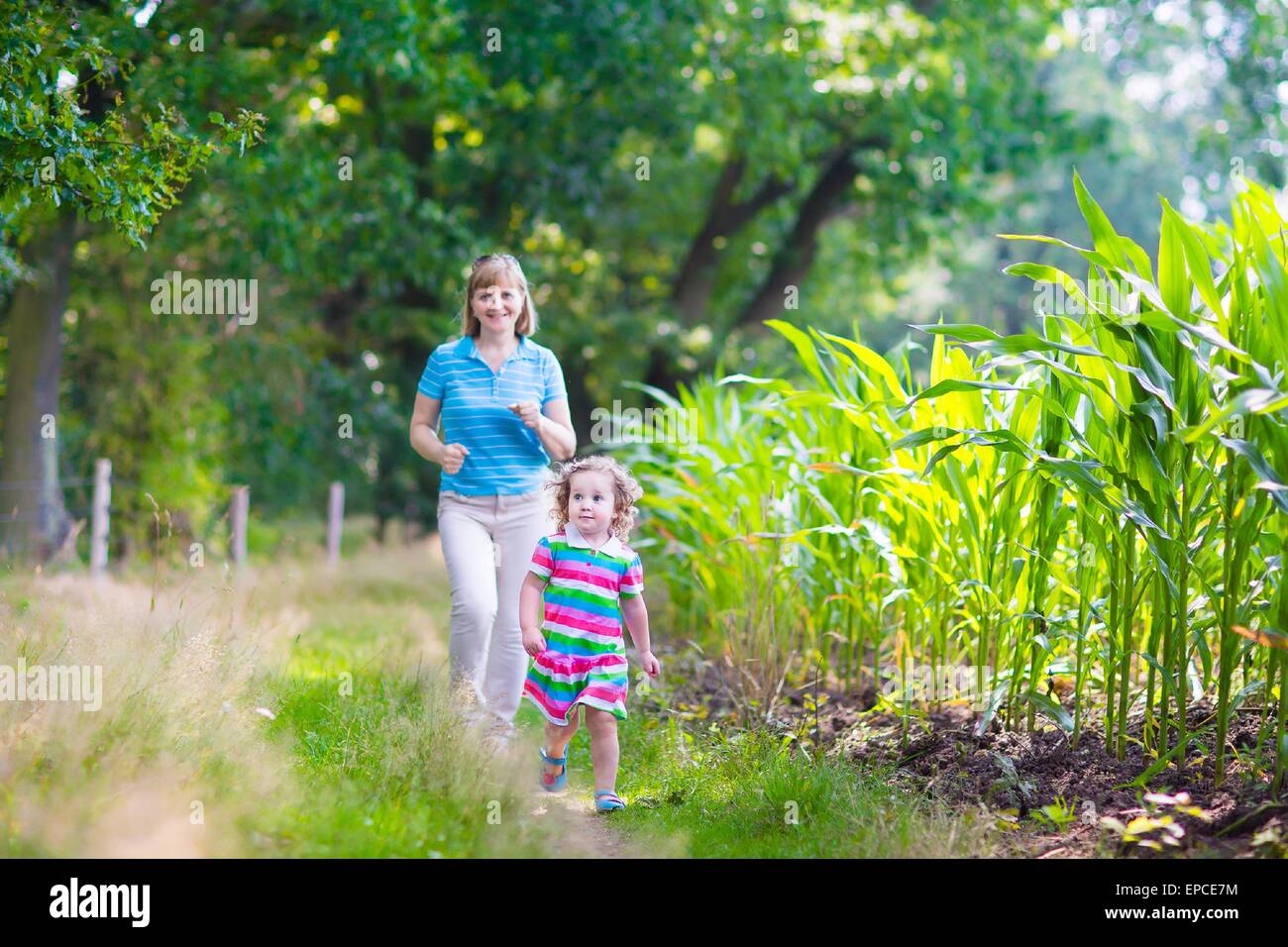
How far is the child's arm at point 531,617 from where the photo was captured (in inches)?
154

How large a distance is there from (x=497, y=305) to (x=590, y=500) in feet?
3.06

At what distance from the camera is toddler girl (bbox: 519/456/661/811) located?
3.97 meters

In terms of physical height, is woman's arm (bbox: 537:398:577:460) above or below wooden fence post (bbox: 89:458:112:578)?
above

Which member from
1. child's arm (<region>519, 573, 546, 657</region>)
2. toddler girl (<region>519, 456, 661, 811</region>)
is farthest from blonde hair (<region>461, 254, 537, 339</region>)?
child's arm (<region>519, 573, 546, 657</region>)

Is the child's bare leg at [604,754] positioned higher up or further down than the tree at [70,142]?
further down

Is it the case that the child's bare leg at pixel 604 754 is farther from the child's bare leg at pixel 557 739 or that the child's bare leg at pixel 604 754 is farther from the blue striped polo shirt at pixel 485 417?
the blue striped polo shirt at pixel 485 417

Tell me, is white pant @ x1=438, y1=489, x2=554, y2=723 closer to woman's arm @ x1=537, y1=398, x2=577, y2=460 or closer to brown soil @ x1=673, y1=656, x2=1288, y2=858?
woman's arm @ x1=537, y1=398, x2=577, y2=460

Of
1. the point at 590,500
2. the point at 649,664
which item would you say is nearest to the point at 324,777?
the point at 649,664

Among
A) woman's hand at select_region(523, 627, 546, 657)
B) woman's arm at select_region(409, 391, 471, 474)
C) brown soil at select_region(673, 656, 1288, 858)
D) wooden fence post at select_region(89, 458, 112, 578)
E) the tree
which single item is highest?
the tree

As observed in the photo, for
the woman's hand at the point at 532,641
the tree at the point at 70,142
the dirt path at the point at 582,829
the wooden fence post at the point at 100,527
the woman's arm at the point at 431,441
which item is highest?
the tree at the point at 70,142

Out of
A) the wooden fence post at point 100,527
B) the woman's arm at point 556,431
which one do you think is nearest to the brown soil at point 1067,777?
the woman's arm at point 556,431

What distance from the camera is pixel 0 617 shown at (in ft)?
14.6

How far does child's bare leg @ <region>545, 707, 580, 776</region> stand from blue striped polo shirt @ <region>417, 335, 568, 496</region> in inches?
35.4
